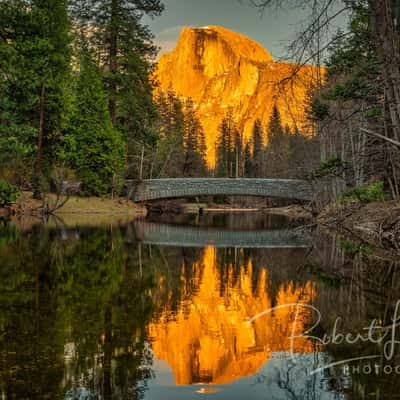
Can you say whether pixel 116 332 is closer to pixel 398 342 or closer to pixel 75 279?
pixel 398 342

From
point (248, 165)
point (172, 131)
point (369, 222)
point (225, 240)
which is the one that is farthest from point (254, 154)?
point (369, 222)

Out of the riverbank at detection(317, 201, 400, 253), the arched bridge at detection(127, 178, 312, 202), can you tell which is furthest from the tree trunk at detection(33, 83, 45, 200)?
the riverbank at detection(317, 201, 400, 253)

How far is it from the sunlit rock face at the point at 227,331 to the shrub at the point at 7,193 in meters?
17.1

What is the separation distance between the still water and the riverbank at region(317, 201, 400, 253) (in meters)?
3.69

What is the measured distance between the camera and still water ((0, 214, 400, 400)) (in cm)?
328

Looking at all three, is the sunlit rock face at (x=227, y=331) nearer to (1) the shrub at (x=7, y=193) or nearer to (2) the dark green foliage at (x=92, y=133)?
(1) the shrub at (x=7, y=193)

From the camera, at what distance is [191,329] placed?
4.62 meters

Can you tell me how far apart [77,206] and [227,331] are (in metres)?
23.7

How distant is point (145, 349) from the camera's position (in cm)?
394

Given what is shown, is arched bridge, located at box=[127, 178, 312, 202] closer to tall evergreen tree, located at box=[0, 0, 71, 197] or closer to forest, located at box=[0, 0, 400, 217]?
forest, located at box=[0, 0, 400, 217]

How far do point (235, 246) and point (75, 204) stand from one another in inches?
616

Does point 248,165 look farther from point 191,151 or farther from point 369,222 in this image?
point 369,222

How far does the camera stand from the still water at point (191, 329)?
10.7 feet

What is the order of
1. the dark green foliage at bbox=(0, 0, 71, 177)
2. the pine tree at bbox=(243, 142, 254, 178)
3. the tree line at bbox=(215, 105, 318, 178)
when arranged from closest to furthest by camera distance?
the dark green foliage at bbox=(0, 0, 71, 177) → the tree line at bbox=(215, 105, 318, 178) → the pine tree at bbox=(243, 142, 254, 178)
